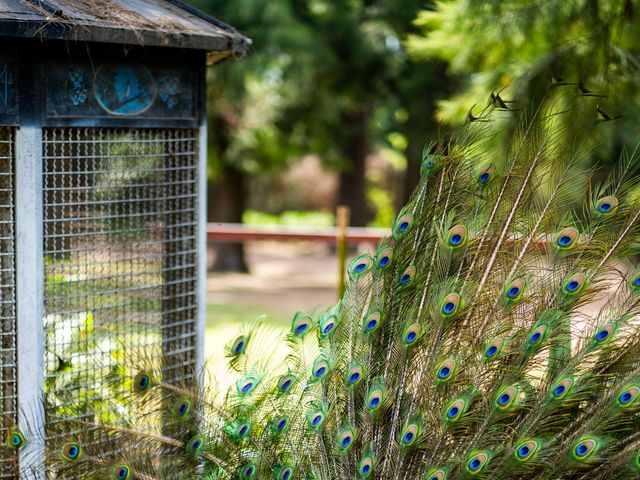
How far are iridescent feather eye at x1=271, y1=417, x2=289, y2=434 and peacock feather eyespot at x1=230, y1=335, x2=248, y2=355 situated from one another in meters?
0.57

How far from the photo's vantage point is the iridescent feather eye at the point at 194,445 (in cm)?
486

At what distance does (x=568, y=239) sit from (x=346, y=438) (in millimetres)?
1531

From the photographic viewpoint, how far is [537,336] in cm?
454

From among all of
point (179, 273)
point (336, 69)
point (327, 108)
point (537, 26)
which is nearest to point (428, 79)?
point (336, 69)

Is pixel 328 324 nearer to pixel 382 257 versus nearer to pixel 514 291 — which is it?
pixel 382 257

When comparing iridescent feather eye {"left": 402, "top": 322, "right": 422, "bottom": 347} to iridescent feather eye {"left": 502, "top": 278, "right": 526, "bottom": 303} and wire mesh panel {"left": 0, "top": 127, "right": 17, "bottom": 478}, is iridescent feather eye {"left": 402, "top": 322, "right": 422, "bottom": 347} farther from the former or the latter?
wire mesh panel {"left": 0, "top": 127, "right": 17, "bottom": 478}

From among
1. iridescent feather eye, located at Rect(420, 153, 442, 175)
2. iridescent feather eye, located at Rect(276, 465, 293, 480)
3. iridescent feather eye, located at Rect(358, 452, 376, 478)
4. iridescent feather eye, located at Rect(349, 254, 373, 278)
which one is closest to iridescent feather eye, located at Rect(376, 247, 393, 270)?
iridescent feather eye, located at Rect(349, 254, 373, 278)

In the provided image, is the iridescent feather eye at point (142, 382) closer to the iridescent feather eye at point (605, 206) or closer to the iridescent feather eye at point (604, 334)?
the iridescent feather eye at point (604, 334)

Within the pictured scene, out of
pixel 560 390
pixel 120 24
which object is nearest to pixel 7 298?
pixel 120 24

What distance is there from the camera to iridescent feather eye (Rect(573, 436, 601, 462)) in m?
4.34

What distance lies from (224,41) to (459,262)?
2024 millimetres

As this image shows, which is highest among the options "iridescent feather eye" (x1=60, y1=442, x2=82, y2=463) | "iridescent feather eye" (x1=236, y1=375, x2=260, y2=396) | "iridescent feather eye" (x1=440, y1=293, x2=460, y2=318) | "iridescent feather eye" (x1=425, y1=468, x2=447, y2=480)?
"iridescent feather eye" (x1=440, y1=293, x2=460, y2=318)

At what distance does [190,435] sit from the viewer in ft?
16.4

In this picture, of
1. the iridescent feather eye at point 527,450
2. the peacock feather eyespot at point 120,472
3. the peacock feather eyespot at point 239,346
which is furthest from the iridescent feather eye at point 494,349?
the peacock feather eyespot at point 120,472
